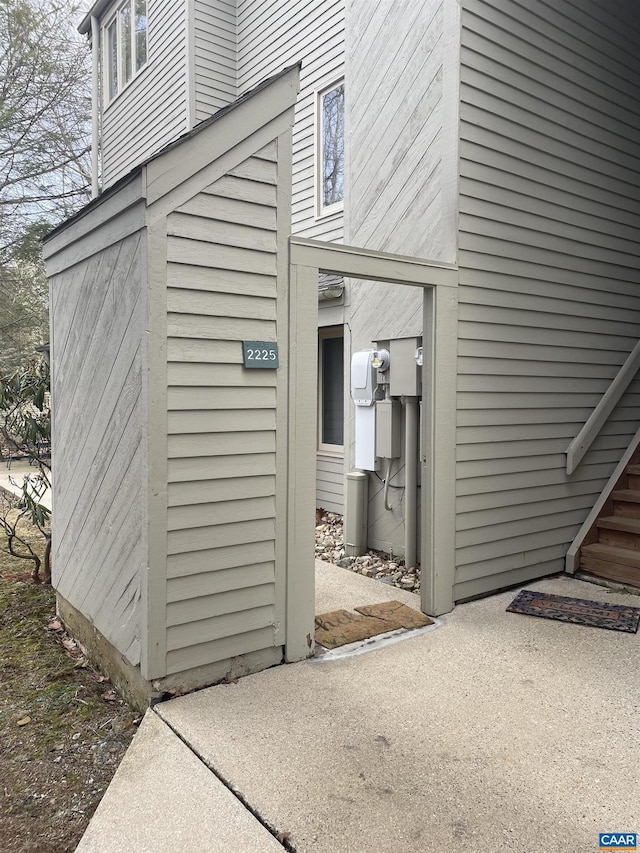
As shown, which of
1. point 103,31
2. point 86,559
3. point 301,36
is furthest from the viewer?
point 103,31

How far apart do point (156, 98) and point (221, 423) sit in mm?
7464

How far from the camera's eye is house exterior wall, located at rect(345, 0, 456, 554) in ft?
13.7

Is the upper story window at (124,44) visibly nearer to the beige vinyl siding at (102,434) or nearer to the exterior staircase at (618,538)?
the beige vinyl siding at (102,434)

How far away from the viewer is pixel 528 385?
436 cm

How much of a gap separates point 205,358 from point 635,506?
3.68m

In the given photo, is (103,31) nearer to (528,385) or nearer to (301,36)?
(301,36)

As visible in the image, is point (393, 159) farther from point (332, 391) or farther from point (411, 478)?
point (332, 391)

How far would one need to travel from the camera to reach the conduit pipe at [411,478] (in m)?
4.71

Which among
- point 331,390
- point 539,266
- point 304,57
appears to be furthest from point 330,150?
point 539,266

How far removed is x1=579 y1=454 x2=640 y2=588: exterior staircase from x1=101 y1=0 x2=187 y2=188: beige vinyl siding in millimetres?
6591

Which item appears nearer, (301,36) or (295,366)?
(295,366)

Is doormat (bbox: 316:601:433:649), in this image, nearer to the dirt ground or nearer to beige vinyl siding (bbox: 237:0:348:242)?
the dirt ground

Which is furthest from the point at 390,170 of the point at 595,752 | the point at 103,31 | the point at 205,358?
the point at 103,31

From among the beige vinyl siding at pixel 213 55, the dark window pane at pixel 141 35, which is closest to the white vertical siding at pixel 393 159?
the beige vinyl siding at pixel 213 55
